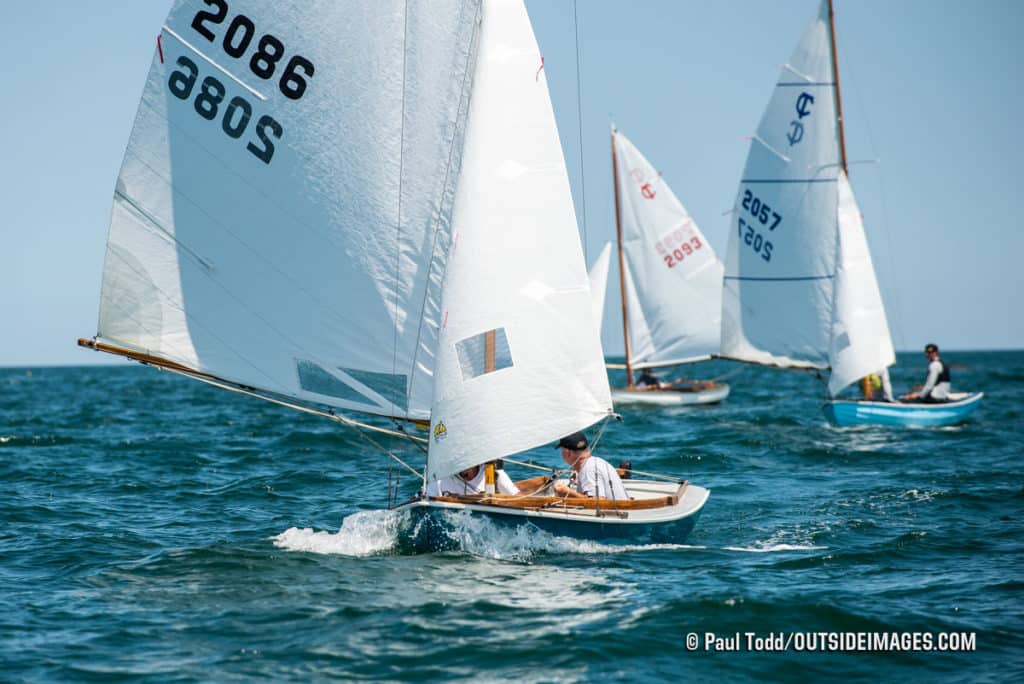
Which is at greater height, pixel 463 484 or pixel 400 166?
pixel 400 166

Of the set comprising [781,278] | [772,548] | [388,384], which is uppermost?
[781,278]

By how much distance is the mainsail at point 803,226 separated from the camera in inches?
981

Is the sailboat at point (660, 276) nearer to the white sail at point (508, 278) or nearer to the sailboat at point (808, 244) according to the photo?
the sailboat at point (808, 244)

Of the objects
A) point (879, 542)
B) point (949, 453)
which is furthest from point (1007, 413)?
point (879, 542)

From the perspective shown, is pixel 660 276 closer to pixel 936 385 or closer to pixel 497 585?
pixel 936 385

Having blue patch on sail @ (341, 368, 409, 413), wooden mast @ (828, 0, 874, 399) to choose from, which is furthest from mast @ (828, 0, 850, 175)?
blue patch on sail @ (341, 368, 409, 413)

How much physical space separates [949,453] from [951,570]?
32.2ft

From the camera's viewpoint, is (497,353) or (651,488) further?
(651,488)

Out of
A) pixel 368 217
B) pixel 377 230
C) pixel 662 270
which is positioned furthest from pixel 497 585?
pixel 662 270

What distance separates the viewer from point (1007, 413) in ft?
94.8

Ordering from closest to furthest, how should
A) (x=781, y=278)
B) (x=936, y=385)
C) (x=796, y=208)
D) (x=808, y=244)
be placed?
(x=936, y=385)
(x=808, y=244)
(x=796, y=208)
(x=781, y=278)

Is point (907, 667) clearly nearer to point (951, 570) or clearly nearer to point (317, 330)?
point (951, 570)

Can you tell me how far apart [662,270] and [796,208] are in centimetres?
726

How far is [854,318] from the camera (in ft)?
80.8
